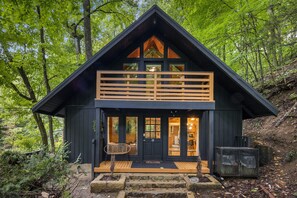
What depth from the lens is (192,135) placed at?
29.1 ft

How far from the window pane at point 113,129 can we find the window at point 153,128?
1.30 metres

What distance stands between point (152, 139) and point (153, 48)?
4.05m

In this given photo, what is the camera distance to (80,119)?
875cm

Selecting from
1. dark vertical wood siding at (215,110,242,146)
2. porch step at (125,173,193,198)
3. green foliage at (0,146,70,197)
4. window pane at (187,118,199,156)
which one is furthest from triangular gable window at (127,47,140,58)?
green foliage at (0,146,70,197)

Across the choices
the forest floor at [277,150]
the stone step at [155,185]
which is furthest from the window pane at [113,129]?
the forest floor at [277,150]

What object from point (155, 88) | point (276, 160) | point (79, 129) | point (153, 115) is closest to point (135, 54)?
point (155, 88)

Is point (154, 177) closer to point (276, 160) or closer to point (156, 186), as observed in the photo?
point (156, 186)

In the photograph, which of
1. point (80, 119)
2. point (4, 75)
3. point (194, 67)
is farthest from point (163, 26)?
point (4, 75)

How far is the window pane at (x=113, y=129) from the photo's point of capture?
8.73m

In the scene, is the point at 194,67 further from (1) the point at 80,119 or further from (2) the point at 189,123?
(1) the point at 80,119

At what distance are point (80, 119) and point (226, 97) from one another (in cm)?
652

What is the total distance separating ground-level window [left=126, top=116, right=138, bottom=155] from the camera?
8.70 meters

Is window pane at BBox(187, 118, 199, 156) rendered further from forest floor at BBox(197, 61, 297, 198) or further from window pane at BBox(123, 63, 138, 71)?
window pane at BBox(123, 63, 138, 71)

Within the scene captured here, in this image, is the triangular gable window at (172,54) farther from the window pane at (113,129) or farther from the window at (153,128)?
the window pane at (113,129)
